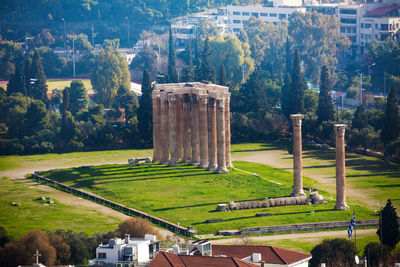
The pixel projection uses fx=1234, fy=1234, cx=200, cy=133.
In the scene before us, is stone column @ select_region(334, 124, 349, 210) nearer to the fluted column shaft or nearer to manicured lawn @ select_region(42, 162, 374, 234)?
manicured lawn @ select_region(42, 162, 374, 234)

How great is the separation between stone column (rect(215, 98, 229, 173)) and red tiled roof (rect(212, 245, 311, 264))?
5631 centimetres

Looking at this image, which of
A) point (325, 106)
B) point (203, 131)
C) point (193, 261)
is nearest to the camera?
point (193, 261)

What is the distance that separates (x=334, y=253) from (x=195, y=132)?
55230 mm

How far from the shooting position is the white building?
9881 cm

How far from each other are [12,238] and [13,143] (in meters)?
69.8

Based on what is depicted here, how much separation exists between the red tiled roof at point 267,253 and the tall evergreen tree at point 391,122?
2844 inches

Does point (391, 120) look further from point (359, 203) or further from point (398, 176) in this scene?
point (359, 203)

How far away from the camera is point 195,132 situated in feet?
553

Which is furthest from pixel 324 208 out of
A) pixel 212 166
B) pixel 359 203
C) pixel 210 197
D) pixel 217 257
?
pixel 217 257

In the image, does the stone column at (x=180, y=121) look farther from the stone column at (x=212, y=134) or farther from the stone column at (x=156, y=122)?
the stone column at (x=212, y=134)

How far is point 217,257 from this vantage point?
9719cm

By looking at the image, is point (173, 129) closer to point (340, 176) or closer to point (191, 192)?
point (191, 192)

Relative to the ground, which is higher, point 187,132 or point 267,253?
point 187,132

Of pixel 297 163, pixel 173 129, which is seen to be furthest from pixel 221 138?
pixel 297 163
